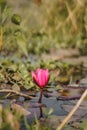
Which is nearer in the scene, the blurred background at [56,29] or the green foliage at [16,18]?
the green foliage at [16,18]

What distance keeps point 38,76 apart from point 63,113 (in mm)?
288

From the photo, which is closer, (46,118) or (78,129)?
(78,129)

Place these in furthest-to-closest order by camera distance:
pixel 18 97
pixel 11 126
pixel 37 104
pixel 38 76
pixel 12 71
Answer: pixel 12 71 → pixel 18 97 → pixel 37 104 → pixel 38 76 → pixel 11 126

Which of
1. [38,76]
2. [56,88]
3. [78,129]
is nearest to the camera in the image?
[78,129]

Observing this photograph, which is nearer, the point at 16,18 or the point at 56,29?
the point at 16,18

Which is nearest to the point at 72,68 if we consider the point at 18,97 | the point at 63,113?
the point at 18,97

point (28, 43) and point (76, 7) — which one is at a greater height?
point (76, 7)

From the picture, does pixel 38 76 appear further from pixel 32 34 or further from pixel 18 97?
pixel 32 34

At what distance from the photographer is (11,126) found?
1.80 meters

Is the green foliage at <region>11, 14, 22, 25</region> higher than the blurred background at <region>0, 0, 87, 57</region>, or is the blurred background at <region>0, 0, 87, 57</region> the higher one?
the green foliage at <region>11, 14, 22, 25</region>

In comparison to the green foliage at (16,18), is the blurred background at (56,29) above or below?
below

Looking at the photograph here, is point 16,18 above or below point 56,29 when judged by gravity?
above

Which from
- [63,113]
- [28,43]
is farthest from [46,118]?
[28,43]

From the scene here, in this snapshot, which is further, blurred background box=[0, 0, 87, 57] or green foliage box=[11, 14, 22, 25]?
blurred background box=[0, 0, 87, 57]
